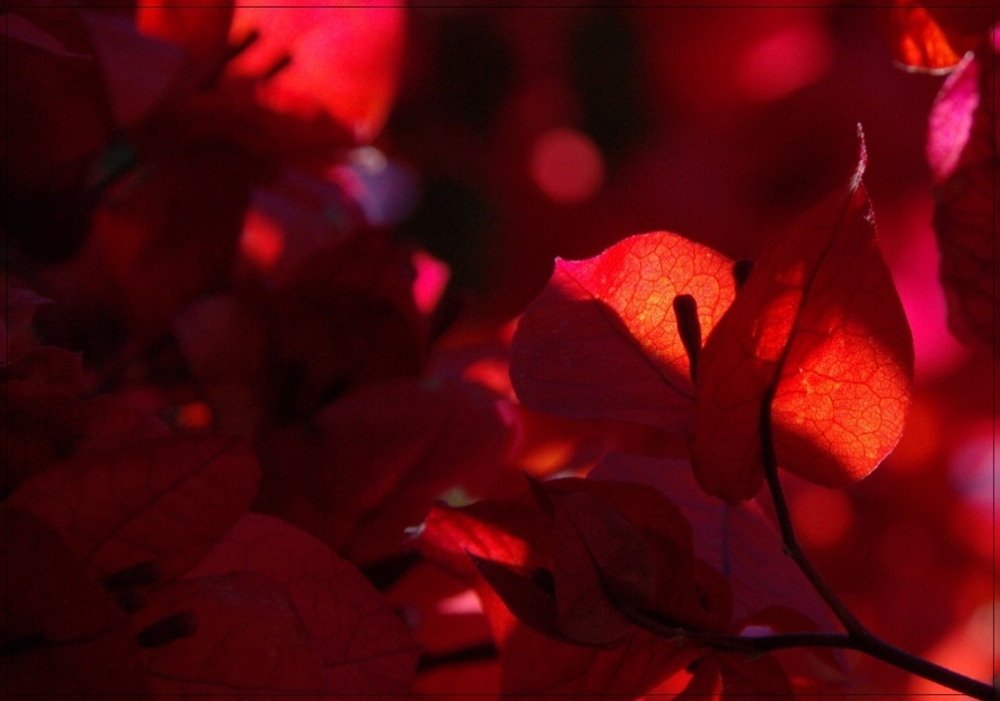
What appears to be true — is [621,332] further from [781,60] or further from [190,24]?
[781,60]

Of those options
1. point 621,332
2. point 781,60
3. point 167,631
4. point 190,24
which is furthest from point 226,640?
point 781,60

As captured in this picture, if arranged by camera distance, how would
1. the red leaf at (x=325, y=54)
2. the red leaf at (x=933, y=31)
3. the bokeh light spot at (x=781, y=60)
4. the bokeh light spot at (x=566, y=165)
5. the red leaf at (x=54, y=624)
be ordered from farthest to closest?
the bokeh light spot at (x=566, y=165) < the bokeh light spot at (x=781, y=60) < the red leaf at (x=325, y=54) < the red leaf at (x=933, y=31) < the red leaf at (x=54, y=624)

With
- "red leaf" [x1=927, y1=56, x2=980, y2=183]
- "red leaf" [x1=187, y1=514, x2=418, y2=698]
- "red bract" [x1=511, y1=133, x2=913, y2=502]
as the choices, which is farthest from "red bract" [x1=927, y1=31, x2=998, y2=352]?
"red leaf" [x1=187, y1=514, x2=418, y2=698]

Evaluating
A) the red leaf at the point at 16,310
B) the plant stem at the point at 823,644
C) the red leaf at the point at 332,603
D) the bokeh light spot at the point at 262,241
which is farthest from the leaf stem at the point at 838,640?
the bokeh light spot at the point at 262,241

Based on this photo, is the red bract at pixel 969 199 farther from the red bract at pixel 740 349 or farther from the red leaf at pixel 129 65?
the red leaf at pixel 129 65

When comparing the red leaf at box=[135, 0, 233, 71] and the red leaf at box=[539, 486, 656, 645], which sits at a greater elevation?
the red leaf at box=[135, 0, 233, 71]

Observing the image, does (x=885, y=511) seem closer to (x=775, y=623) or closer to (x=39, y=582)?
(x=775, y=623)

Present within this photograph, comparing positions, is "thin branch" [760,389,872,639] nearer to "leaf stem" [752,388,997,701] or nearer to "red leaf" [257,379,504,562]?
"leaf stem" [752,388,997,701]

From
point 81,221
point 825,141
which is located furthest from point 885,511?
point 81,221
